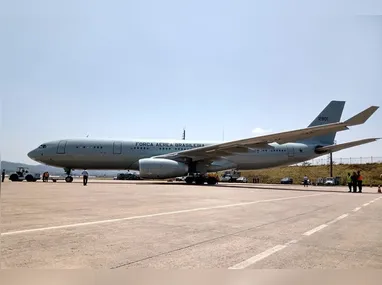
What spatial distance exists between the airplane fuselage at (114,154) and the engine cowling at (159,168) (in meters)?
3.81

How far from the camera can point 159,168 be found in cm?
2569

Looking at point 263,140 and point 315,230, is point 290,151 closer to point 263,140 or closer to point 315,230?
point 263,140

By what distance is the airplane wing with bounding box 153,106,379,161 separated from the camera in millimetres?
21328

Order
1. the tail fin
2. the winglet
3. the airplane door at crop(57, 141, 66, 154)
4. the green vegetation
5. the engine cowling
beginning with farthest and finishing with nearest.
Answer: the green vegetation, the tail fin, the airplane door at crop(57, 141, 66, 154), the engine cowling, the winglet

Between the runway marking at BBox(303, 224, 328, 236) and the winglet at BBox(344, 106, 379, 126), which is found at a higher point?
the winglet at BBox(344, 106, 379, 126)

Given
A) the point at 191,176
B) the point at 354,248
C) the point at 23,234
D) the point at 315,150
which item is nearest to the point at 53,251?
the point at 23,234

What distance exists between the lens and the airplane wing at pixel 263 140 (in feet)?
70.0

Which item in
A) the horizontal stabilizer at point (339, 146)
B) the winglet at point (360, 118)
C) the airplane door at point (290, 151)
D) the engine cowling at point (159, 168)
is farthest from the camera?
the airplane door at point (290, 151)

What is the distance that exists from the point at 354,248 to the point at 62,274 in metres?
3.97

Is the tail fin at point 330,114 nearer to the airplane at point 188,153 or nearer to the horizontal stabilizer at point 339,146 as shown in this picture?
the airplane at point 188,153

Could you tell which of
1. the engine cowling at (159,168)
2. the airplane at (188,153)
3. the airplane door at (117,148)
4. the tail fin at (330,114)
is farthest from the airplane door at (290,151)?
the airplane door at (117,148)

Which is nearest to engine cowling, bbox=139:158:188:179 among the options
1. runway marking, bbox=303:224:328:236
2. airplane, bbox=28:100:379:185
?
airplane, bbox=28:100:379:185

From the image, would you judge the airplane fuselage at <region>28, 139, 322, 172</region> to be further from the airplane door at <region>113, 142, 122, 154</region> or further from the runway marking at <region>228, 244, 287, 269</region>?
the runway marking at <region>228, 244, 287, 269</region>

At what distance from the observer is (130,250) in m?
4.30
